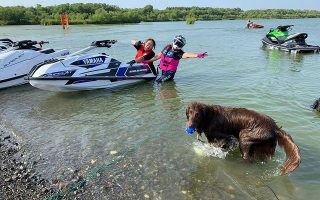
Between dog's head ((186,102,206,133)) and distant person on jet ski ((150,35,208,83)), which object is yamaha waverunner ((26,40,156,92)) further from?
dog's head ((186,102,206,133))

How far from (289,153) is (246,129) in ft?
2.63

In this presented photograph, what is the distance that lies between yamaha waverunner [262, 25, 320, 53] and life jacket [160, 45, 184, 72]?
10647 mm

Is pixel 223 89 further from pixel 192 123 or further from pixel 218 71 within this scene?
pixel 192 123

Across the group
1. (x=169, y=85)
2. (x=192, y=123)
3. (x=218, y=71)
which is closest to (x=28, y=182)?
(x=192, y=123)

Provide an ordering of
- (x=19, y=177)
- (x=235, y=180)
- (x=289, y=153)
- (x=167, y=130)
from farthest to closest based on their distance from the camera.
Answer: (x=167, y=130), (x=19, y=177), (x=235, y=180), (x=289, y=153)

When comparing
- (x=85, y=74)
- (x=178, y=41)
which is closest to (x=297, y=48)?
(x=178, y=41)

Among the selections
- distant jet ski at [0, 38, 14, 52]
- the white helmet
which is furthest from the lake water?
distant jet ski at [0, 38, 14, 52]

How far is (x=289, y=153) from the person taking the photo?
228 inches

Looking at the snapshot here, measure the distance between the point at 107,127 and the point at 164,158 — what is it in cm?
232

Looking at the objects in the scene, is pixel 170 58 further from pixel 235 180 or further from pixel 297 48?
pixel 297 48

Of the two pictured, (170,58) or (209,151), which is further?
(170,58)

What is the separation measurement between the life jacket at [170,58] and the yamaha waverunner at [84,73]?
2.40 ft

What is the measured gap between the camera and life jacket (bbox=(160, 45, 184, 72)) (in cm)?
1275

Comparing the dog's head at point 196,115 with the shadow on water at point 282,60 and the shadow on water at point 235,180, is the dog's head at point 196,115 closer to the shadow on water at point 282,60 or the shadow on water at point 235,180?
the shadow on water at point 235,180
